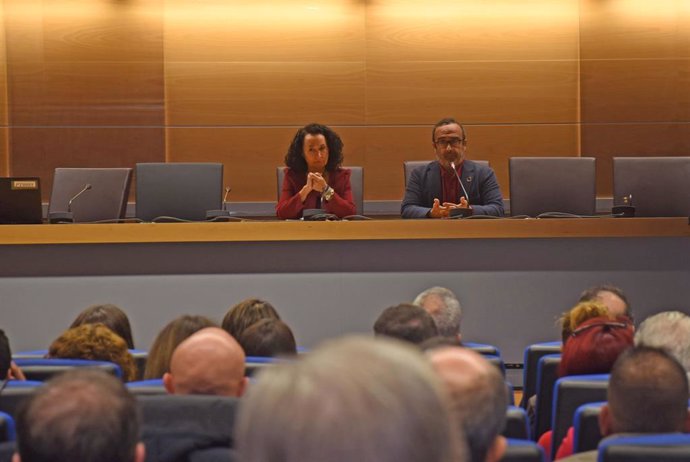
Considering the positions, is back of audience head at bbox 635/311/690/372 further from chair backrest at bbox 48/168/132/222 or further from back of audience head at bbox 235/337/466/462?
chair backrest at bbox 48/168/132/222

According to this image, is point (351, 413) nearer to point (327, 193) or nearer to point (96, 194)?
point (327, 193)

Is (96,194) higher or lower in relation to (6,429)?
higher

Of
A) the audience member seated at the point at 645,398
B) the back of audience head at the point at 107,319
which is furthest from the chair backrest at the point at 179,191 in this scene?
the audience member seated at the point at 645,398

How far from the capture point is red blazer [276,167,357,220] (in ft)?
18.4

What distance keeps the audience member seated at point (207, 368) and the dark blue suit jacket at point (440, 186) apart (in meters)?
3.57

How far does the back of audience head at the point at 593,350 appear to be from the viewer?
294cm

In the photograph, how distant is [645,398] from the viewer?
2.03 meters

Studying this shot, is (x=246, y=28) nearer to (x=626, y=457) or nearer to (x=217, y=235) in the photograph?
(x=217, y=235)

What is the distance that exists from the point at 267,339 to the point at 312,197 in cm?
262

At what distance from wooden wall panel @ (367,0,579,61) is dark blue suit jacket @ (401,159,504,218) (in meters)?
2.63

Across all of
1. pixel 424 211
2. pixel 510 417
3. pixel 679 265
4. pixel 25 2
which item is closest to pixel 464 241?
pixel 424 211

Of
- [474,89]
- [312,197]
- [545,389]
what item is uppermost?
[474,89]

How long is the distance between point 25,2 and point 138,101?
47.3 inches

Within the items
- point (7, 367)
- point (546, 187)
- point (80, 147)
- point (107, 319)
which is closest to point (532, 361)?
point (107, 319)
